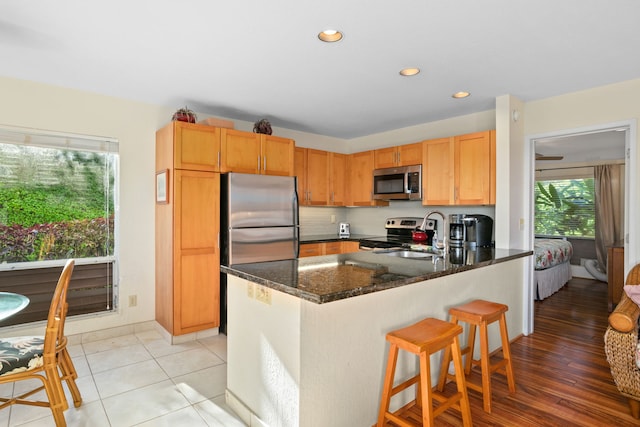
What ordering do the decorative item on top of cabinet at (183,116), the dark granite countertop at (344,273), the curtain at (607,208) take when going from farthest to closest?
the curtain at (607,208)
the decorative item on top of cabinet at (183,116)
the dark granite countertop at (344,273)

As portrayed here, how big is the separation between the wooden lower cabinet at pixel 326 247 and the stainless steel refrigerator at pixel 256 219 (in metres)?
0.50

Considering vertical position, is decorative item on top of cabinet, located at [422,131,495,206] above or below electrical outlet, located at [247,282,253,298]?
above

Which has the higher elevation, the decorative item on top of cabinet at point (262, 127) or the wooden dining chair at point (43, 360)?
the decorative item on top of cabinet at point (262, 127)

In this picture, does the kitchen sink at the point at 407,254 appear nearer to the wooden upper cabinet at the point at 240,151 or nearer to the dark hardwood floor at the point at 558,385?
the dark hardwood floor at the point at 558,385

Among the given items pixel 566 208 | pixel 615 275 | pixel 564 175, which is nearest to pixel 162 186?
pixel 615 275

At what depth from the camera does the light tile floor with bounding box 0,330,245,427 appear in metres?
2.09

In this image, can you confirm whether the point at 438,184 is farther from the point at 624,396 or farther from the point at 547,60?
the point at 624,396

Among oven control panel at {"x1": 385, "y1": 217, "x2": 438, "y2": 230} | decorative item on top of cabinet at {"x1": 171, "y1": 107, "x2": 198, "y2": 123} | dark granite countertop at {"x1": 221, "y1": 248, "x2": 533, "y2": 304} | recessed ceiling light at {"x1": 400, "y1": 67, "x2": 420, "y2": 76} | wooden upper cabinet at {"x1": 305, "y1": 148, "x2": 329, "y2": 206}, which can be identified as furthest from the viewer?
wooden upper cabinet at {"x1": 305, "y1": 148, "x2": 329, "y2": 206}

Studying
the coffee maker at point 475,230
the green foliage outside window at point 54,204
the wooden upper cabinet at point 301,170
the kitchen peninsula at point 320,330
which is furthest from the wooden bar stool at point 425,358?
the green foliage outside window at point 54,204

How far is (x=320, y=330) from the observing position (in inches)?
68.4

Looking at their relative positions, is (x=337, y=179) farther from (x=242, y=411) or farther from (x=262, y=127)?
(x=242, y=411)

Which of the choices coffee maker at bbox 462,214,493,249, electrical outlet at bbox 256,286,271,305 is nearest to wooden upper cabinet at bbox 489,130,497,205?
coffee maker at bbox 462,214,493,249

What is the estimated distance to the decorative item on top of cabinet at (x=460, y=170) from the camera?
355cm

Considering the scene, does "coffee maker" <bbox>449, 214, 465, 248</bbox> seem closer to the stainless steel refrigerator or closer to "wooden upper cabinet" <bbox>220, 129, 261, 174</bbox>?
the stainless steel refrigerator
